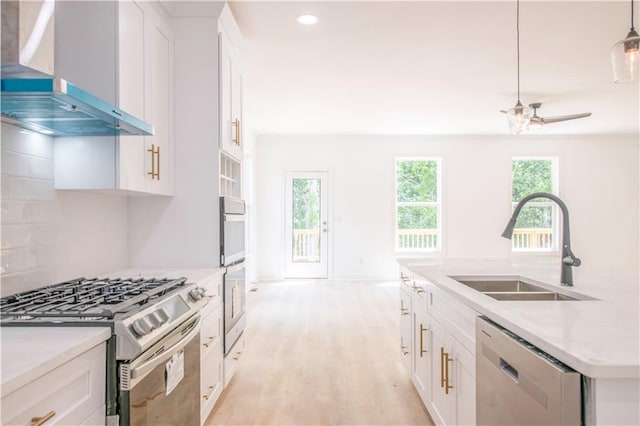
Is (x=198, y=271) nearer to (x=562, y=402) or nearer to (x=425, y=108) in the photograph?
(x=562, y=402)

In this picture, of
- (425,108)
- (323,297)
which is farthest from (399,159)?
(323,297)

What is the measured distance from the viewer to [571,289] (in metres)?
1.71

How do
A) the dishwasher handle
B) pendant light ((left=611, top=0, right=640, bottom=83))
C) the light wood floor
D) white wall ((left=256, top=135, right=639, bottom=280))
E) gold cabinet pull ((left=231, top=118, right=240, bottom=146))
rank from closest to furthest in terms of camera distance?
1. the dishwasher handle
2. pendant light ((left=611, top=0, right=640, bottom=83))
3. the light wood floor
4. gold cabinet pull ((left=231, top=118, right=240, bottom=146))
5. white wall ((left=256, top=135, right=639, bottom=280))

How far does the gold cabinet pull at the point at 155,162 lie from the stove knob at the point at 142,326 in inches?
42.4

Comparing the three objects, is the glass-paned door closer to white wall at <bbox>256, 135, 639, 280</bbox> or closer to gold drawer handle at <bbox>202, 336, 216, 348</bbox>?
white wall at <bbox>256, 135, 639, 280</bbox>

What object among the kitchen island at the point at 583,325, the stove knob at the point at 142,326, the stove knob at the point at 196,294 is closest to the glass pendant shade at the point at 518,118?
the kitchen island at the point at 583,325

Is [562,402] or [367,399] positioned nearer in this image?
[562,402]

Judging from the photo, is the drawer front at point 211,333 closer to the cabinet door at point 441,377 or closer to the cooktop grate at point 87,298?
the cooktop grate at point 87,298

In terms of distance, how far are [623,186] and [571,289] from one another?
23.8 ft

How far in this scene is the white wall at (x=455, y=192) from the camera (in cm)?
726

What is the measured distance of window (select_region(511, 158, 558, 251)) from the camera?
24.3 ft

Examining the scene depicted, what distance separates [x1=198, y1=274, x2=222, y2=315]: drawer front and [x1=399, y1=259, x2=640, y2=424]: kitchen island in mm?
1193

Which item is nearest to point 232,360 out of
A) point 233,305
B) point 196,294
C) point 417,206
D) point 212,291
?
point 233,305

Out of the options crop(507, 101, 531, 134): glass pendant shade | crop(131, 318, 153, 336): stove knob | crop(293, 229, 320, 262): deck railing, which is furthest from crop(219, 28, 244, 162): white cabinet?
crop(293, 229, 320, 262): deck railing
